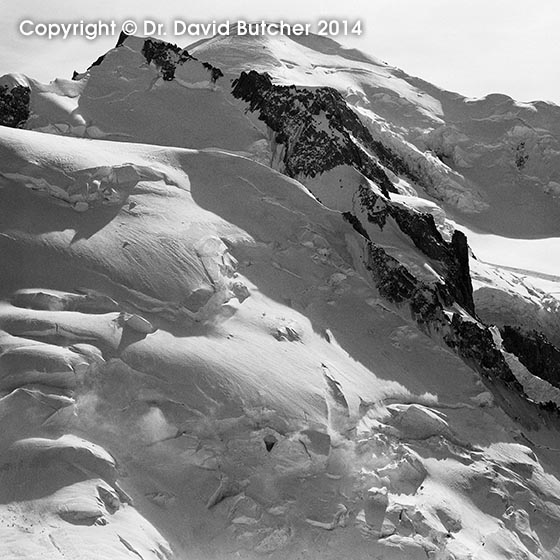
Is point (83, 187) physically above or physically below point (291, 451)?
above

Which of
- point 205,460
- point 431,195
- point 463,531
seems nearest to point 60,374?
point 205,460

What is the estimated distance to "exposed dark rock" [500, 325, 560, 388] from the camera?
4722 centimetres

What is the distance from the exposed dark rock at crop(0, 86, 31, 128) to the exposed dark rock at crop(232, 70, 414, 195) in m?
9.09

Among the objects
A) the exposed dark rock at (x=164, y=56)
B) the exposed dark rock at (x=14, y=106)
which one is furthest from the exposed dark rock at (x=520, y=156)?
the exposed dark rock at (x=14, y=106)

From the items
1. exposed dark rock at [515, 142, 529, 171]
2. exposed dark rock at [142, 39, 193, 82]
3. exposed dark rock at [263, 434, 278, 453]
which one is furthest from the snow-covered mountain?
exposed dark rock at [515, 142, 529, 171]

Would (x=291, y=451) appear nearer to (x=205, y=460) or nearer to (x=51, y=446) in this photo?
(x=205, y=460)

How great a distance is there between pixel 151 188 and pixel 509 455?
14.5m

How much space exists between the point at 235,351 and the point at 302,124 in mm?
17344

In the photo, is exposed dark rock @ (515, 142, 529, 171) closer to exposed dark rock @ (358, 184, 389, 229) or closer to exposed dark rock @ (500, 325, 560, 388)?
exposed dark rock @ (500, 325, 560, 388)

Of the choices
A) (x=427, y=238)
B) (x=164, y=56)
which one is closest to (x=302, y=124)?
(x=427, y=238)

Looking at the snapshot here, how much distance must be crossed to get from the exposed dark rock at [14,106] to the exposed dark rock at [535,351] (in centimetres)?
2333

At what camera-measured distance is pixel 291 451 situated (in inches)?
1083

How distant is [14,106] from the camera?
43.8 metres

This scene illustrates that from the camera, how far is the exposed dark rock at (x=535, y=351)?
4722cm
